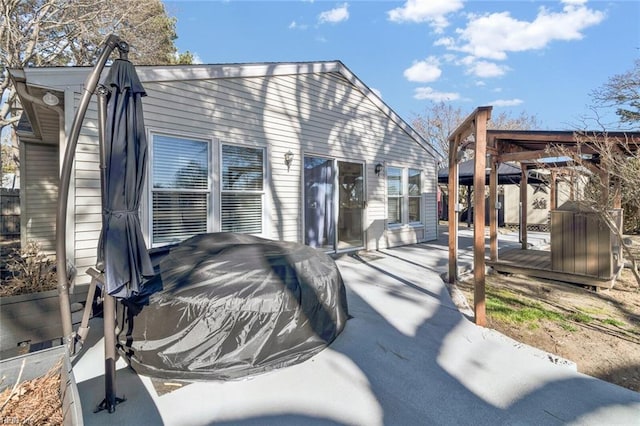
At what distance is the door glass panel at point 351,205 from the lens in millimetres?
7418

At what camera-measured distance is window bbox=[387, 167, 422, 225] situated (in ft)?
27.7

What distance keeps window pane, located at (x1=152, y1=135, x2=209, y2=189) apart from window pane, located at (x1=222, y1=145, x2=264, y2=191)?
34cm

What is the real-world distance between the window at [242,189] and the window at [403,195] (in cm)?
394

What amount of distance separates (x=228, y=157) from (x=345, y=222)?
333 cm

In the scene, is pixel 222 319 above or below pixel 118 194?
below

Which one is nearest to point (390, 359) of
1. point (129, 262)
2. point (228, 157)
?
point (129, 262)

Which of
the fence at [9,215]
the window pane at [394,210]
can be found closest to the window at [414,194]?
the window pane at [394,210]

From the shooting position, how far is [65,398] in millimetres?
1386

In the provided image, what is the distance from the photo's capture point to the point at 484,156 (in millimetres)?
3693

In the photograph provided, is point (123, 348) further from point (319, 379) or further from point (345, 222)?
point (345, 222)

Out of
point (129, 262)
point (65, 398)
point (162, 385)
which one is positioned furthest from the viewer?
point (162, 385)

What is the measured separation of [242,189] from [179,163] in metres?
1.12

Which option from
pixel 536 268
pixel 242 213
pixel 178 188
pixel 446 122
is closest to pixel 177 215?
pixel 178 188

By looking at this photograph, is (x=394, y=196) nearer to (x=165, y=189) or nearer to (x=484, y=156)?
(x=484, y=156)
